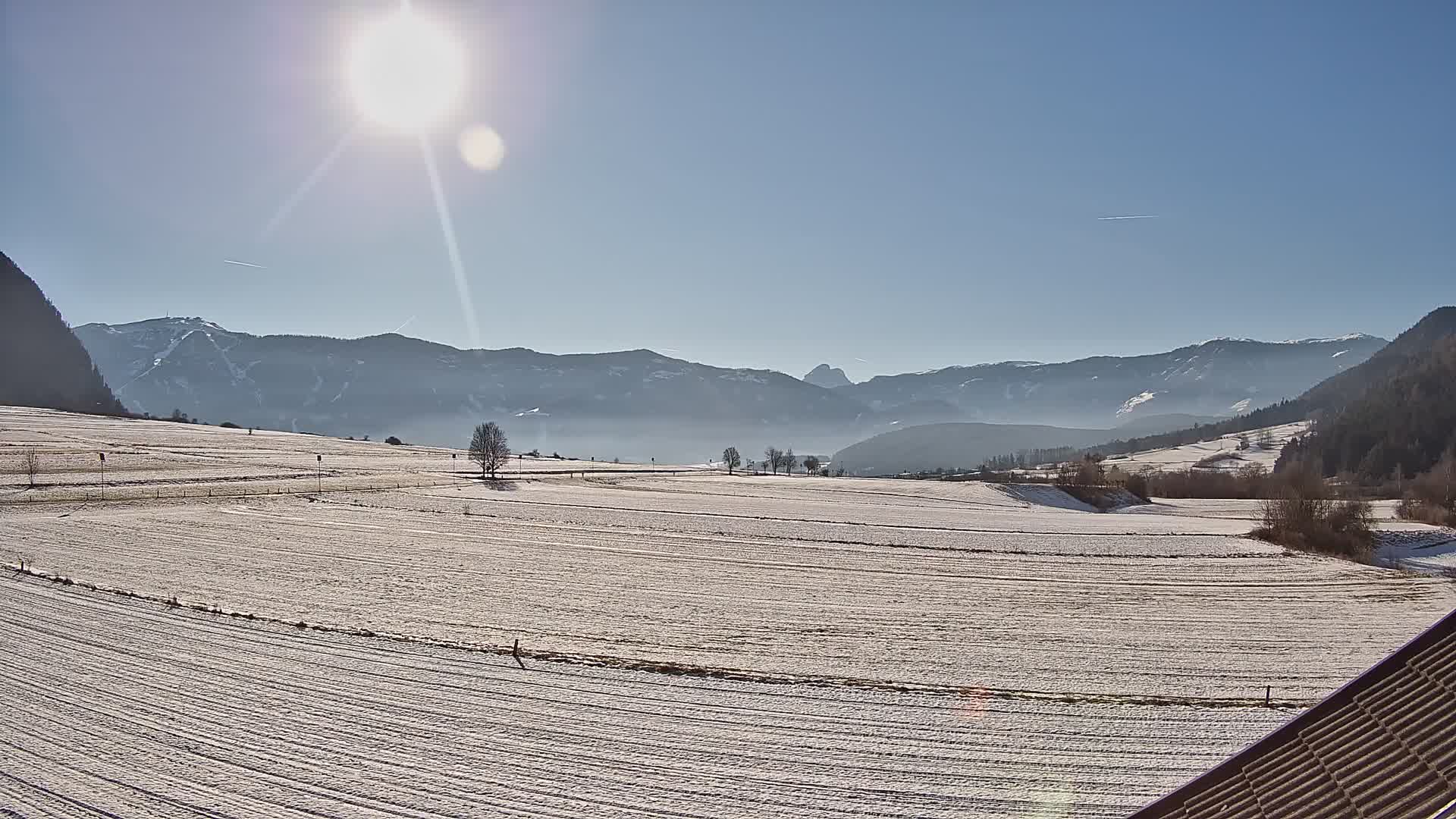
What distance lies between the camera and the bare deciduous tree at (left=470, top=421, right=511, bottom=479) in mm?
98250

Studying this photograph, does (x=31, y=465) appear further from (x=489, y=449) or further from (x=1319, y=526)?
(x=1319, y=526)

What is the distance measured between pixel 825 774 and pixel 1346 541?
192 ft

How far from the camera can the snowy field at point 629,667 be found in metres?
13.2

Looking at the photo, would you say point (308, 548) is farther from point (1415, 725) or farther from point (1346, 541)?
point (1346, 541)

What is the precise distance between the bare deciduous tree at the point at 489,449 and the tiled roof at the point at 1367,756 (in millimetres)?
93743

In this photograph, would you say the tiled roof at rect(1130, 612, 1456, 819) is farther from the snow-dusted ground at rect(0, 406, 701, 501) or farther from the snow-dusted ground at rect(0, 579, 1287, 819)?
the snow-dusted ground at rect(0, 406, 701, 501)

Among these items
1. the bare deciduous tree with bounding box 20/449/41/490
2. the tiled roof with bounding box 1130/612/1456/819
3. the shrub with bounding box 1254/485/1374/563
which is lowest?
the shrub with bounding box 1254/485/1374/563

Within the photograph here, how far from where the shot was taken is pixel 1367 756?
17.6 ft

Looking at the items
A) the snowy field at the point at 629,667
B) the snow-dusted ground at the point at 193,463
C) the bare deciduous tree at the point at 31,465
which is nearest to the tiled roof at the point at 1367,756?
the snowy field at the point at 629,667

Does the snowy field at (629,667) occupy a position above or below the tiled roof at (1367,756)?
below

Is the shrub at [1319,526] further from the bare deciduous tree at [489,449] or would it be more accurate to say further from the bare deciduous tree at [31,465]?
the bare deciduous tree at [31,465]

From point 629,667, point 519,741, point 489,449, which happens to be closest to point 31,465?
point 489,449

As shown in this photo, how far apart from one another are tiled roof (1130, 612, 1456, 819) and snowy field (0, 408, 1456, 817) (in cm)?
739

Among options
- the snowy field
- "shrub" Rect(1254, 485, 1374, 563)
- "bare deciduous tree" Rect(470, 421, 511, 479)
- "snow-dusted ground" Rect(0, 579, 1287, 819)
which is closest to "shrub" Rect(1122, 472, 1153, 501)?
"shrub" Rect(1254, 485, 1374, 563)
